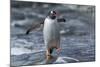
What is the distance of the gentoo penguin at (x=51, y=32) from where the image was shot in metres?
2.32

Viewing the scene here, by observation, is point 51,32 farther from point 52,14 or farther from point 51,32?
point 52,14

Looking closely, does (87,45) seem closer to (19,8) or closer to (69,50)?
(69,50)

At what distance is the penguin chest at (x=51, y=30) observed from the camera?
232 cm

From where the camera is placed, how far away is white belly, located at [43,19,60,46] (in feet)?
7.61

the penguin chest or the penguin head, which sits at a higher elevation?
the penguin head

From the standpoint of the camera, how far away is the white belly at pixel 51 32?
2.32m

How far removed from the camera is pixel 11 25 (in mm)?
2156

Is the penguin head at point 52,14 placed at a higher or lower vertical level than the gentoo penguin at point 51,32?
higher

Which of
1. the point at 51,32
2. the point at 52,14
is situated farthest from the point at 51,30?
the point at 52,14

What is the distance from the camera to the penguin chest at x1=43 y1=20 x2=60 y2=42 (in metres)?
2.32

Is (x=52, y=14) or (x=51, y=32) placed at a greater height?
(x=52, y=14)

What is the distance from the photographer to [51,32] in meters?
2.35

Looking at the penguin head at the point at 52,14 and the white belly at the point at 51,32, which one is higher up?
the penguin head at the point at 52,14

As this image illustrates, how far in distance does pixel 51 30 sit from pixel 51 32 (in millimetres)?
25
